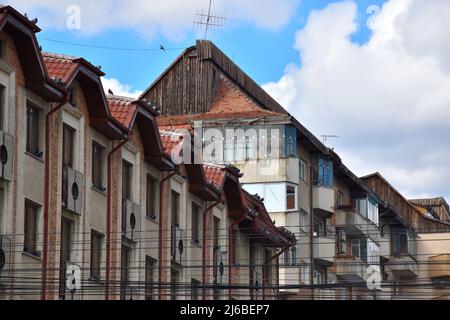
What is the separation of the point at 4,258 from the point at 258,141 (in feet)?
126

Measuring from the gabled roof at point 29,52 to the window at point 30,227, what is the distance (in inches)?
123

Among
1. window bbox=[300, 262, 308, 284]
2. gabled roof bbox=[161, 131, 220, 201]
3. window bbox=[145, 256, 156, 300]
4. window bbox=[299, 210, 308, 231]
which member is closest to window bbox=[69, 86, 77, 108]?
window bbox=[145, 256, 156, 300]

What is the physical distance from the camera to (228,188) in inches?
2250

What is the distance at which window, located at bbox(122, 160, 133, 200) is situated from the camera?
47688 mm

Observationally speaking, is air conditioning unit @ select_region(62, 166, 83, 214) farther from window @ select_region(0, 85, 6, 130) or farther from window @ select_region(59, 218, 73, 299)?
window @ select_region(0, 85, 6, 130)

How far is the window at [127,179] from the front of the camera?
47688 millimetres

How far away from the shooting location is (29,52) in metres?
39.6

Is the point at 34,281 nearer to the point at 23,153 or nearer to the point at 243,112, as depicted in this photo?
the point at 23,153

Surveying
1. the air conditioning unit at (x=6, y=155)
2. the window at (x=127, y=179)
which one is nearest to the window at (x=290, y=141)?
the window at (x=127, y=179)

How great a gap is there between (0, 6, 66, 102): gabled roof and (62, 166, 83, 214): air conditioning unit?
2838mm

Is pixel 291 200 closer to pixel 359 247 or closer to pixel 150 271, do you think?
pixel 359 247

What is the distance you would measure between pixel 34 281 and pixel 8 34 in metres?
6.52

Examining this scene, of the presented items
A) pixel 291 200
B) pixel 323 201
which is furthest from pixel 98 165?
pixel 323 201
